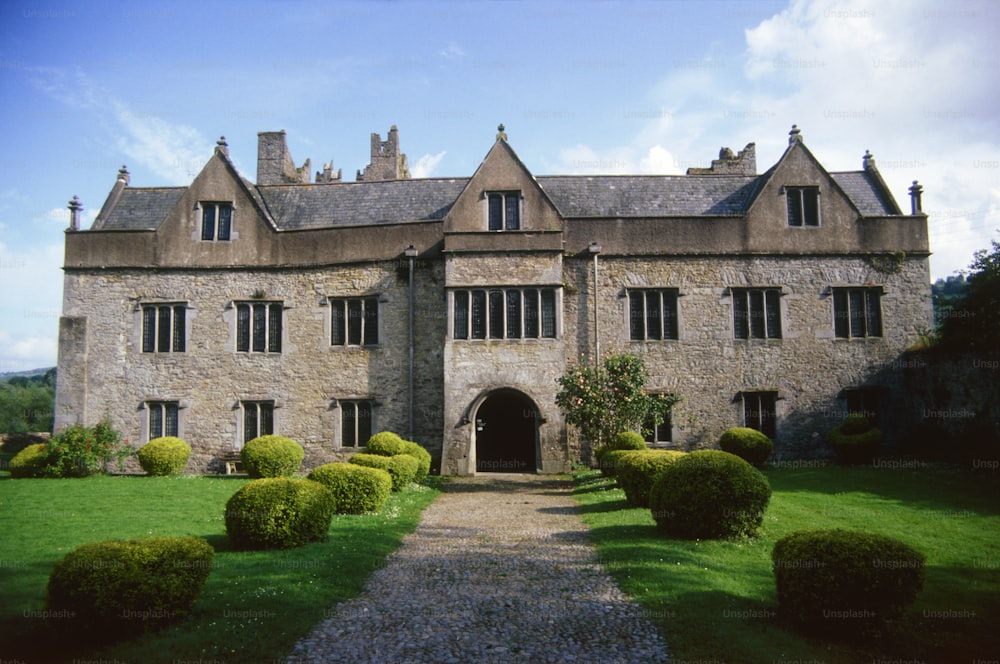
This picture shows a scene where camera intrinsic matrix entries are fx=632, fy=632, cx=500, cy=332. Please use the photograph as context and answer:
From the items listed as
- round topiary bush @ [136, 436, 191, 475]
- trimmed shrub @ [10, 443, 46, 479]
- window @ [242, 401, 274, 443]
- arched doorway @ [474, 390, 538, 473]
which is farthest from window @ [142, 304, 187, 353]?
arched doorway @ [474, 390, 538, 473]

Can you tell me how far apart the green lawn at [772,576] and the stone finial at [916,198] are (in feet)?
39.6

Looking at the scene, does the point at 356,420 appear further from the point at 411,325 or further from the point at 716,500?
the point at 716,500

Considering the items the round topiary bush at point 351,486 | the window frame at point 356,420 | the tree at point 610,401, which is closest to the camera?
the round topiary bush at point 351,486

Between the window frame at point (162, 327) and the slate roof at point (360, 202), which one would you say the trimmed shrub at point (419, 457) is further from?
the window frame at point (162, 327)

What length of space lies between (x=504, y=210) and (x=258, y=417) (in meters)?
12.1

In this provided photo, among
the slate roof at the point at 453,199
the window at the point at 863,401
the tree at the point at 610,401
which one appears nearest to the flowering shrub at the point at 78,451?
the slate roof at the point at 453,199

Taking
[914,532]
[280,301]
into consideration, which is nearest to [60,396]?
[280,301]

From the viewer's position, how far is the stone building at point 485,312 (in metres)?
23.0

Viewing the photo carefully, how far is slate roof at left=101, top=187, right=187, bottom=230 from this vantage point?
2581 centimetres

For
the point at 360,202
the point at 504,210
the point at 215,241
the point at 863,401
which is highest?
the point at 360,202

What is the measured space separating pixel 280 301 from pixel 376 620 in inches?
736

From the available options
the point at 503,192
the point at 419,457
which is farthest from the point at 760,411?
the point at 419,457

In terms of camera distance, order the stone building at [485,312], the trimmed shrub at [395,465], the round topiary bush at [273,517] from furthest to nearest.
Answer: the stone building at [485,312] < the trimmed shrub at [395,465] < the round topiary bush at [273,517]

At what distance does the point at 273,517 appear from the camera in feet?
33.8
